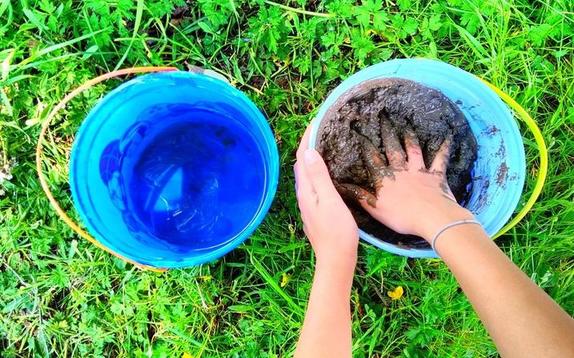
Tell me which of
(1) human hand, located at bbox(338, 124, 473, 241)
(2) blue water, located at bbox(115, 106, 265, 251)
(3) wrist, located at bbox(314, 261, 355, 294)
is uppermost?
(1) human hand, located at bbox(338, 124, 473, 241)

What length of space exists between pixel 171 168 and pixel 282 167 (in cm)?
35

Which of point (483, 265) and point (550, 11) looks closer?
point (483, 265)

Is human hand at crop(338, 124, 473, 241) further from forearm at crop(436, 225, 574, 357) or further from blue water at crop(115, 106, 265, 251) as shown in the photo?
blue water at crop(115, 106, 265, 251)

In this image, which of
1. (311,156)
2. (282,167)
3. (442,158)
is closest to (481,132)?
(442,158)

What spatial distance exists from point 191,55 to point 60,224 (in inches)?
26.4

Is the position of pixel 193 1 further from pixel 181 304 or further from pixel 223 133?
pixel 181 304

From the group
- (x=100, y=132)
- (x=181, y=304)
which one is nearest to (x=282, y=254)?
(x=181, y=304)

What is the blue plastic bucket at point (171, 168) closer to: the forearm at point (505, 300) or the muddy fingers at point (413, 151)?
the muddy fingers at point (413, 151)

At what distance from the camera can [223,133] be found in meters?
1.70

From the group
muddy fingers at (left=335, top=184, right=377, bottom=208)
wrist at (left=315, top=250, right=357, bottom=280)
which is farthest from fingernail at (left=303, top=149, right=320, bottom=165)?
wrist at (left=315, top=250, right=357, bottom=280)

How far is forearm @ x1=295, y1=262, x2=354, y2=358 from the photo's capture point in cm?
121

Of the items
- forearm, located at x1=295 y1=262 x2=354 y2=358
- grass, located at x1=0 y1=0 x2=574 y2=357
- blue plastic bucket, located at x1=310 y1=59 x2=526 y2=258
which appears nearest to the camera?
forearm, located at x1=295 y1=262 x2=354 y2=358

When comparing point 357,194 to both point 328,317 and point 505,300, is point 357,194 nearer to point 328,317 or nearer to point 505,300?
point 328,317

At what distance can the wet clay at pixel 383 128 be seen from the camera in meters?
1.43
